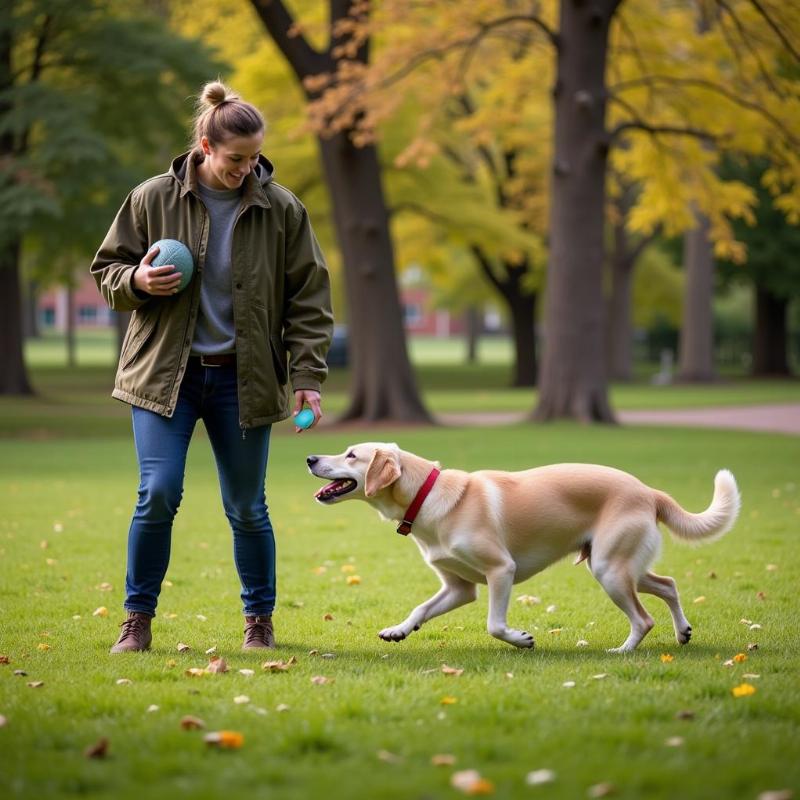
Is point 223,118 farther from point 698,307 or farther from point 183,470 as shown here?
point 698,307

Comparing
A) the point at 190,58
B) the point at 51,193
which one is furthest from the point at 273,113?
the point at 51,193

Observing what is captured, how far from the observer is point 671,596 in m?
6.36

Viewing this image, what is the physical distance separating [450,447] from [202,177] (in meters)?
13.1

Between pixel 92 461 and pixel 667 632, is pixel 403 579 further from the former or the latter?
pixel 92 461

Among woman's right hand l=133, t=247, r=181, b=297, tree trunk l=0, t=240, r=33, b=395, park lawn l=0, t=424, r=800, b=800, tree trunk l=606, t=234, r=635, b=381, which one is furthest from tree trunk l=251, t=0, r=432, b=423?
woman's right hand l=133, t=247, r=181, b=297

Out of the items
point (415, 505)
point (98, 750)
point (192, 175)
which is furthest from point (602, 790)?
point (192, 175)

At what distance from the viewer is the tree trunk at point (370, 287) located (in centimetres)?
2339

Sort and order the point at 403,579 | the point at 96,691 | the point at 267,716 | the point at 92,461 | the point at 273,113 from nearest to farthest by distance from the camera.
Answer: the point at 267,716 < the point at 96,691 < the point at 403,579 < the point at 92,461 < the point at 273,113

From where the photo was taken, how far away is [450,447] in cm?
1897

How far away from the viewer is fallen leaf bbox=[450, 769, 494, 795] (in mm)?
3674

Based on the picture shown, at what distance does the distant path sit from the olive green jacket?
16514 millimetres

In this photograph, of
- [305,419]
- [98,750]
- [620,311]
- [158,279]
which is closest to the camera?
[98,750]

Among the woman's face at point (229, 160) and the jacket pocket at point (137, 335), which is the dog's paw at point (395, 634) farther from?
the woman's face at point (229, 160)

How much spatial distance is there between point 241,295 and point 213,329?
0.70ft
